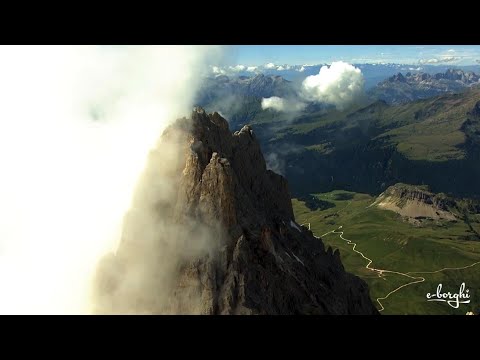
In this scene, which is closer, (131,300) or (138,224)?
(131,300)

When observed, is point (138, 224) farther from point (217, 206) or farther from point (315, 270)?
point (315, 270)

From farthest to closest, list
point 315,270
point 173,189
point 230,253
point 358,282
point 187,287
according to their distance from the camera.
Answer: point 358,282
point 315,270
point 173,189
point 230,253
point 187,287

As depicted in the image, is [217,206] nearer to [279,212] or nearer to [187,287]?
[187,287]

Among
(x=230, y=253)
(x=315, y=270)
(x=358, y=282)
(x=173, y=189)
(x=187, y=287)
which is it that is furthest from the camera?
(x=358, y=282)
